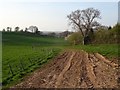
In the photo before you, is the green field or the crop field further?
the green field

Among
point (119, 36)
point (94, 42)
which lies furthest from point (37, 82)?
point (94, 42)

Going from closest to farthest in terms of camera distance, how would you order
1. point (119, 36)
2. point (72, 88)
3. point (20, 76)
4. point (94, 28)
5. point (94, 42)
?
point (72, 88) < point (20, 76) < point (119, 36) < point (94, 42) < point (94, 28)

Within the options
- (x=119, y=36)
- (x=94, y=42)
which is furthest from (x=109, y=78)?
(x=94, y=42)

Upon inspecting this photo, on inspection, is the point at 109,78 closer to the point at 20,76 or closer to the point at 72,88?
the point at 72,88

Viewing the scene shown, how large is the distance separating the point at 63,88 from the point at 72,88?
0.40 meters

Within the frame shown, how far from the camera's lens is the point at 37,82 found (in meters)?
15.6

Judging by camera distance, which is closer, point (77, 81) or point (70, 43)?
point (77, 81)

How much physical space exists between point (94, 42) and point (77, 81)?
59.2m

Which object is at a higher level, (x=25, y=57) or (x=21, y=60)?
(x=21, y=60)

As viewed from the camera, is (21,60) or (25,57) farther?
(25,57)

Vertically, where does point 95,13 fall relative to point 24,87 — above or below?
above

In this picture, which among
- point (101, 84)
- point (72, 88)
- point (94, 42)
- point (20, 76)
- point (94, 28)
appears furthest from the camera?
point (94, 28)

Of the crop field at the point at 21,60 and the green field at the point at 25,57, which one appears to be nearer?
the crop field at the point at 21,60

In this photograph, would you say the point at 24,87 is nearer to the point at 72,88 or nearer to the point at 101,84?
the point at 72,88
